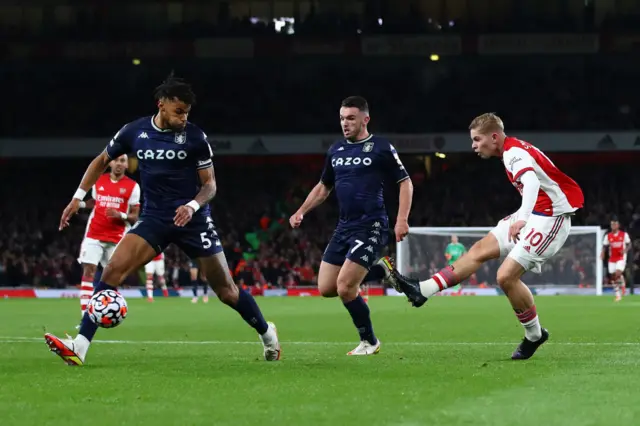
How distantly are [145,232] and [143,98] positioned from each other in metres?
34.7

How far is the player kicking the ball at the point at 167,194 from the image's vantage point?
9.36 m

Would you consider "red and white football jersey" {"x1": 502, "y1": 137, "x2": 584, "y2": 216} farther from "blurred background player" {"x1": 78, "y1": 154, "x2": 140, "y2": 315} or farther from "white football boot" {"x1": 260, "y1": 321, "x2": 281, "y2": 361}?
"blurred background player" {"x1": 78, "y1": 154, "x2": 140, "y2": 315}

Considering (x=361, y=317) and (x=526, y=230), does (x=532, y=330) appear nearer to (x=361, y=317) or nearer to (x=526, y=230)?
(x=526, y=230)

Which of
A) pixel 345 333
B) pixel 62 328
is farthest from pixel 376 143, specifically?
pixel 62 328

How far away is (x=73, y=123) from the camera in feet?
141

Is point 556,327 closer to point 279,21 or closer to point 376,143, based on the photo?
point 376,143

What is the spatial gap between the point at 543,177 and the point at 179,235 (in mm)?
3072

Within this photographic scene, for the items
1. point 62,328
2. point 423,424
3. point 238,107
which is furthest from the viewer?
point 238,107

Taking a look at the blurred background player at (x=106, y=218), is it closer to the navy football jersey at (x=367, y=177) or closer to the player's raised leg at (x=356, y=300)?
the navy football jersey at (x=367, y=177)

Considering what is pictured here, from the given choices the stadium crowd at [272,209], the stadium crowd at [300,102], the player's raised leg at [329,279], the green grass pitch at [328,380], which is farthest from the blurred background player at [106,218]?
the stadium crowd at [300,102]

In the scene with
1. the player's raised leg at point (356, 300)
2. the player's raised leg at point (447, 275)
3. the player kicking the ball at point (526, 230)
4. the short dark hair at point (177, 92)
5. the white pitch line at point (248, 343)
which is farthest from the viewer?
the white pitch line at point (248, 343)

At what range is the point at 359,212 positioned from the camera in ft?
35.0

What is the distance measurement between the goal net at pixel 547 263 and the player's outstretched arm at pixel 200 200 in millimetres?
22065

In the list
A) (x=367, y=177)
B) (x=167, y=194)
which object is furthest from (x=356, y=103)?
(x=167, y=194)
